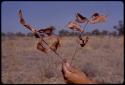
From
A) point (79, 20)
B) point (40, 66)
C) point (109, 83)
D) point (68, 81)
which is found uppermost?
point (79, 20)

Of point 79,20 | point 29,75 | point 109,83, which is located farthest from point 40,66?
point 79,20

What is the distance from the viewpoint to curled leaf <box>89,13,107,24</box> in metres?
1.08

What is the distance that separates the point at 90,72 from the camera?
981 centimetres

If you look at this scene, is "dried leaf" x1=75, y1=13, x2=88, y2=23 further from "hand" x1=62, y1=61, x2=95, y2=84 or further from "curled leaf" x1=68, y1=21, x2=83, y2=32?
"hand" x1=62, y1=61, x2=95, y2=84

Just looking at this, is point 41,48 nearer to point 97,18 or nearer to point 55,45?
point 55,45

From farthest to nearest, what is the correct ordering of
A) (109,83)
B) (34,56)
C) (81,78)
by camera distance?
(34,56) → (109,83) → (81,78)

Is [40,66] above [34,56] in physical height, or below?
above

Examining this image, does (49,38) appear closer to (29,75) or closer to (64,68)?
(64,68)

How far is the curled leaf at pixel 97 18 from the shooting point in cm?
A: 108

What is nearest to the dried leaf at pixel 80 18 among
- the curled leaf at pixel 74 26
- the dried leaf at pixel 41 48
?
the curled leaf at pixel 74 26

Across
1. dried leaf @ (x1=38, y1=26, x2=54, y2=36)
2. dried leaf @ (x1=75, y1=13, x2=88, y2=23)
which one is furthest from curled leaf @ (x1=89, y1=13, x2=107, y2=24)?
dried leaf @ (x1=38, y1=26, x2=54, y2=36)

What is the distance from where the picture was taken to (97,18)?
3.64 ft

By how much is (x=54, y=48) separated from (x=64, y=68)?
2.6 inches

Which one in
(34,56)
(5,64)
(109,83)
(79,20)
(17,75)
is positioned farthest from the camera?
(34,56)
